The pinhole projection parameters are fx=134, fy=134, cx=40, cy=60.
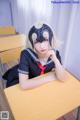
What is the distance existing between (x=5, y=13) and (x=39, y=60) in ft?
9.57

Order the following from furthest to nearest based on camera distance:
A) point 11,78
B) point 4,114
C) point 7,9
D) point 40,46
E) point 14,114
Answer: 1. point 7,9
2. point 11,78
3. point 4,114
4. point 40,46
5. point 14,114

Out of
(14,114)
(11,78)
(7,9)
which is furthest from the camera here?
(7,9)

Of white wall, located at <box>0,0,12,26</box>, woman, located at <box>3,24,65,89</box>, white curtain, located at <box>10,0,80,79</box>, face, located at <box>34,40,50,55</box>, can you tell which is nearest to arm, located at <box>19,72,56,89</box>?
woman, located at <box>3,24,65,89</box>

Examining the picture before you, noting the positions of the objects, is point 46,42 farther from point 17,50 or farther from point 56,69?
point 17,50

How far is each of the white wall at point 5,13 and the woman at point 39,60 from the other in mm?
2818

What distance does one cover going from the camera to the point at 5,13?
3582mm

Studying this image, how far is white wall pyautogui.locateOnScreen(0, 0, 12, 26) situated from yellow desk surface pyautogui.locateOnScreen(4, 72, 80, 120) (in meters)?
3.04

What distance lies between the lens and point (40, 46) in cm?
96

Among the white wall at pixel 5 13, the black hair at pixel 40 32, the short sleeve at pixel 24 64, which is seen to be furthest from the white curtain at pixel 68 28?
the white wall at pixel 5 13

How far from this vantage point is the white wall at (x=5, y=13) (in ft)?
11.3

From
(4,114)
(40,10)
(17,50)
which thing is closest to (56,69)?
(4,114)

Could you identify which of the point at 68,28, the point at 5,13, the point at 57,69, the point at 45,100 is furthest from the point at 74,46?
the point at 5,13

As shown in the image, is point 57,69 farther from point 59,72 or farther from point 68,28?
point 68,28

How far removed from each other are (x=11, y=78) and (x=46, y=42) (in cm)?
56
